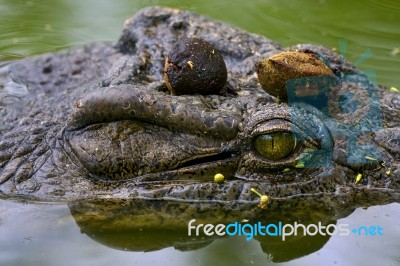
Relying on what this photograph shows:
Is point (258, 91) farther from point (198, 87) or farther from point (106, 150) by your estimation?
point (106, 150)

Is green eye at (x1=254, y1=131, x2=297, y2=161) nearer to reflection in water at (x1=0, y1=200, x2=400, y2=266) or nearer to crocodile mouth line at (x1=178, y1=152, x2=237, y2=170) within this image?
crocodile mouth line at (x1=178, y1=152, x2=237, y2=170)

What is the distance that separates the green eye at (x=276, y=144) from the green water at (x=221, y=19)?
1.68 ft

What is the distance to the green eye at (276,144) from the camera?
4.08 meters

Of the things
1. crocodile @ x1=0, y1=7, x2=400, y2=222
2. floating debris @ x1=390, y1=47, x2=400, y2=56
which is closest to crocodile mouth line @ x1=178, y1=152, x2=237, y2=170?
crocodile @ x1=0, y1=7, x2=400, y2=222

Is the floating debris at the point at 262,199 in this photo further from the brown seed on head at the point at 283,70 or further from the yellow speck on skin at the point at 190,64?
the yellow speck on skin at the point at 190,64

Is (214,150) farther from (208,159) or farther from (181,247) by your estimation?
(181,247)

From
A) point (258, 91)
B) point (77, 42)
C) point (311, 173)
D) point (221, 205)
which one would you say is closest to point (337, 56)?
point (258, 91)

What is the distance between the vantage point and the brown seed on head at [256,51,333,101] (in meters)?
4.18

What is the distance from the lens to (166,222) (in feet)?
13.5

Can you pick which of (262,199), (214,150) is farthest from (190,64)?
(262,199)

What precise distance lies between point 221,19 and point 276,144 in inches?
170

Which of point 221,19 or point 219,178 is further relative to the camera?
point 221,19

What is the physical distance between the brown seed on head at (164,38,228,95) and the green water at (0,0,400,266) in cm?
95

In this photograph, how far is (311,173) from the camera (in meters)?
4.13
